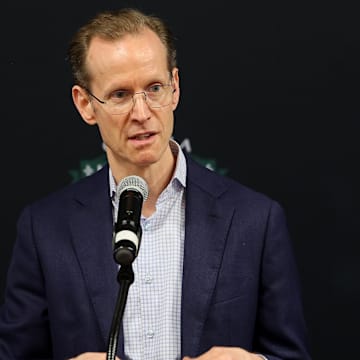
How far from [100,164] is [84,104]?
0.40m

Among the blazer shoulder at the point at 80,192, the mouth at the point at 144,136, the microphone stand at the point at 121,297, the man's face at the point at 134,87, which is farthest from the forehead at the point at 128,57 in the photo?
the microphone stand at the point at 121,297

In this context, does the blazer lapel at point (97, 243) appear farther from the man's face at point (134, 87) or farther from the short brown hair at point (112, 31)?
the short brown hair at point (112, 31)

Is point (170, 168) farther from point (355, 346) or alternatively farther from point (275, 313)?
point (355, 346)

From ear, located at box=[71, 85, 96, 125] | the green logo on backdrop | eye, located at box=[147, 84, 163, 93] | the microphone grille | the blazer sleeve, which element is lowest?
the blazer sleeve

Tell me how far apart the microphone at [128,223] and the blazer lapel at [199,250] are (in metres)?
0.49

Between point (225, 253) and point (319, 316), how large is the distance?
0.58 metres

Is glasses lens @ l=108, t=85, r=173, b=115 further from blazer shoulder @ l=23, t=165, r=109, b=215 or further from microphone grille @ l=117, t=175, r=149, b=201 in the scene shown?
microphone grille @ l=117, t=175, r=149, b=201

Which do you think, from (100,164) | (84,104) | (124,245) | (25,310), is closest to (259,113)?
(100,164)

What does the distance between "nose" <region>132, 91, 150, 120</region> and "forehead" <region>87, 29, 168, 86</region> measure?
1.8 inches

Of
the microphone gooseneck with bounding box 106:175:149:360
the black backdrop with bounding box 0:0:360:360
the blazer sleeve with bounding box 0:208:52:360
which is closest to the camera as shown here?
the microphone gooseneck with bounding box 106:175:149:360

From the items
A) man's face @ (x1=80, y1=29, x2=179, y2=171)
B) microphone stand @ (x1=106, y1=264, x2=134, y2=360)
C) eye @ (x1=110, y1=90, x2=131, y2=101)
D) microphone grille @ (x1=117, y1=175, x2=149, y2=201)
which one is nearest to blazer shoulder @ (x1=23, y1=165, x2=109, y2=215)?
man's face @ (x1=80, y1=29, x2=179, y2=171)

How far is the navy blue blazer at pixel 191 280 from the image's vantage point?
6.95ft

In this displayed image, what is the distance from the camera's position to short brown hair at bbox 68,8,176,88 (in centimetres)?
212

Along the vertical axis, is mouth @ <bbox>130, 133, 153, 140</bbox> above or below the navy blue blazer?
above
